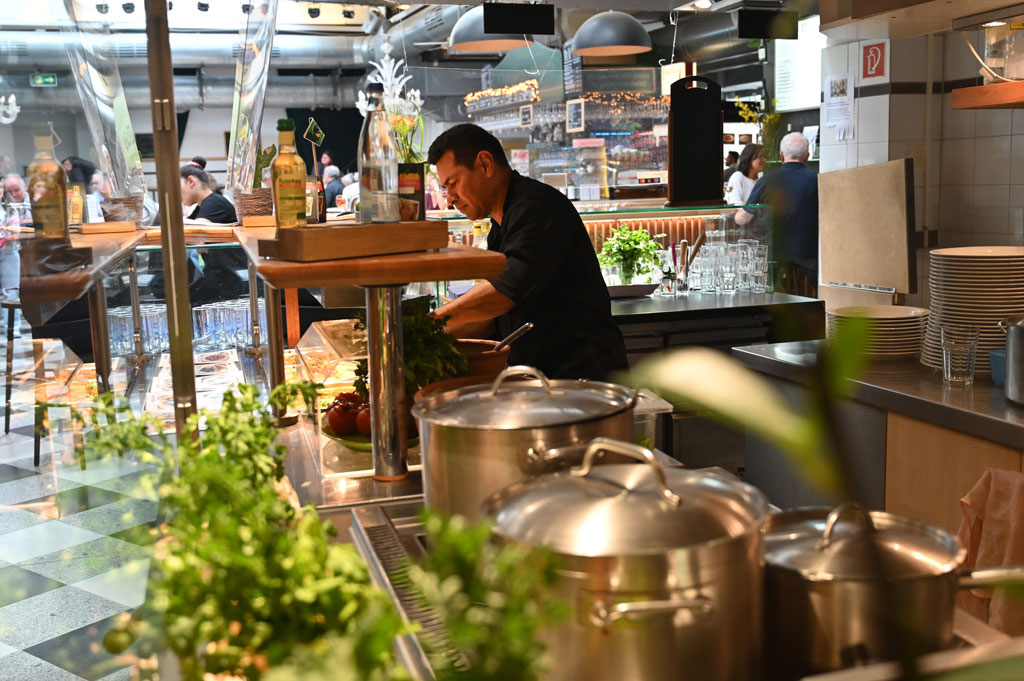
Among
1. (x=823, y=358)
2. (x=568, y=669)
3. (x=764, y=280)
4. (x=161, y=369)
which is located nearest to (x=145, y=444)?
(x=568, y=669)

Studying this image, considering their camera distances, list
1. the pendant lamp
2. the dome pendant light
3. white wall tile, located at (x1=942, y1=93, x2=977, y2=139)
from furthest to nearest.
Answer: the dome pendant light
the pendant lamp
white wall tile, located at (x1=942, y1=93, x2=977, y2=139)

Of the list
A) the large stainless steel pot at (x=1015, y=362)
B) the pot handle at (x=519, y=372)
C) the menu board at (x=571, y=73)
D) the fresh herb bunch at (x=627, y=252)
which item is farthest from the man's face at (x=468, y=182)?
the menu board at (x=571, y=73)

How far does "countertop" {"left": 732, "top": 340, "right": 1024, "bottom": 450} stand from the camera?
8.14 feet

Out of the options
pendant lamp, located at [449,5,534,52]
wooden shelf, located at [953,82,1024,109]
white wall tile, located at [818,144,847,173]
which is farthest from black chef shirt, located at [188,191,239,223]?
wooden shelf, located at [953,82,1024,109]

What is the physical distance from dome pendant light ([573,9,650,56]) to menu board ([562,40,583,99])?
441 centimetres

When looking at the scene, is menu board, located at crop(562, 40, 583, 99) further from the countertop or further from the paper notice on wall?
the countertop

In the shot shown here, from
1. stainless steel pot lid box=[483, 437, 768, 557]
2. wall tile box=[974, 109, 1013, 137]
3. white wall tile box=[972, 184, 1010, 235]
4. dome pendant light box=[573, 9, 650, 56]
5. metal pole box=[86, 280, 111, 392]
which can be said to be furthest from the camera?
dome pendant light box=[573, 9, 650, 56]

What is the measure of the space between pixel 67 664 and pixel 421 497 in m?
2.22

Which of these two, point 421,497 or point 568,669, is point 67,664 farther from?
point 568,669

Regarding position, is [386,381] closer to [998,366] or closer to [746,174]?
[998,366]

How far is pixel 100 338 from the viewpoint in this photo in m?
2.74

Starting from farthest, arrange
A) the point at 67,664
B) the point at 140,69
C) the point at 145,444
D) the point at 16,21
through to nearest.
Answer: the point at 140,69, the point at 67,664, the point at 16,21, the point at 145,444

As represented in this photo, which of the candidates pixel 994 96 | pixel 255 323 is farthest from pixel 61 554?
pixel 994 96

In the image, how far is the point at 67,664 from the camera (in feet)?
10.8
